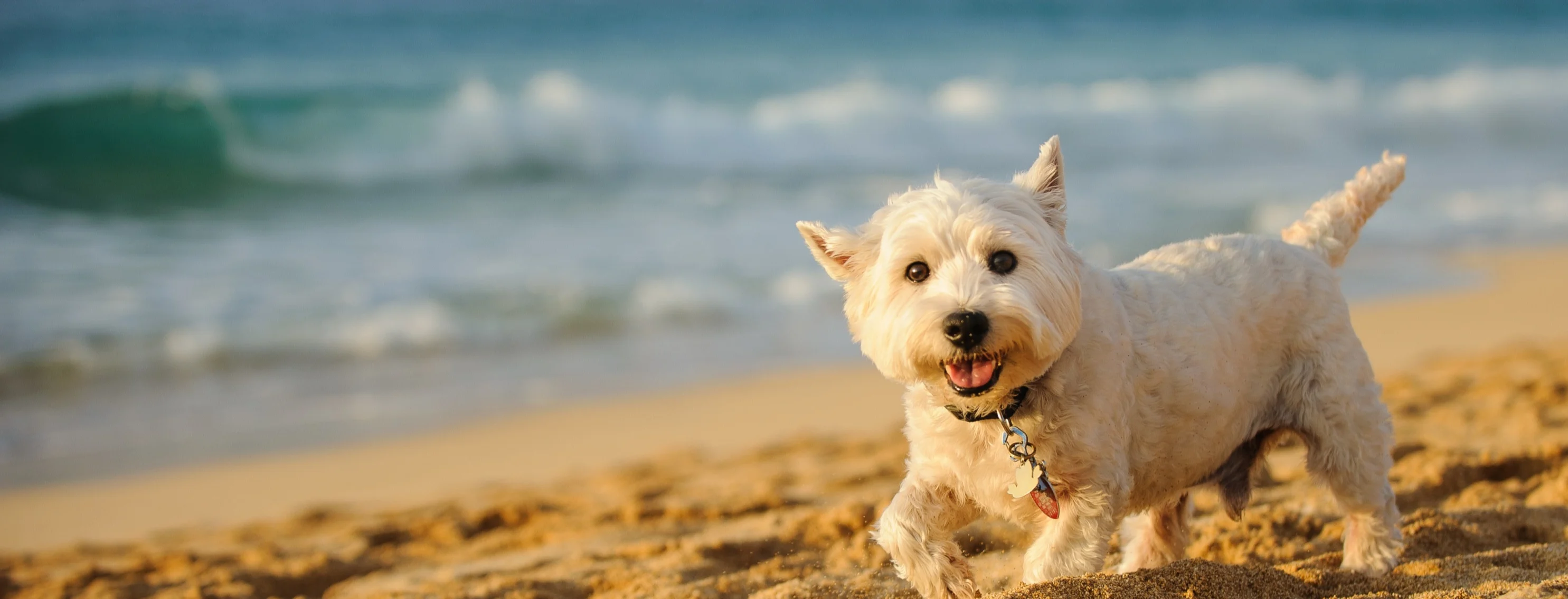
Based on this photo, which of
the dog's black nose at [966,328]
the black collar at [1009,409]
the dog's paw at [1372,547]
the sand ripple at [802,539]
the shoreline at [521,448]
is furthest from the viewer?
the shoreline at [521,448]

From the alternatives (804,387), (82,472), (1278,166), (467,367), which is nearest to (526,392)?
(467,367)

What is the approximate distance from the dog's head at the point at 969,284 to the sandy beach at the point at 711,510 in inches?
23.6

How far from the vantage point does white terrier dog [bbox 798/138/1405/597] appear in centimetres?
304

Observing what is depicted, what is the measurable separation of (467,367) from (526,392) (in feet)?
2.73

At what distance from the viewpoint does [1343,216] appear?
4.18m

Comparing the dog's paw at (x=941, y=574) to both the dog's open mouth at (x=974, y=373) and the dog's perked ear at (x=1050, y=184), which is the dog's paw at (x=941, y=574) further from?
the dog's perked ear at (x=1050, y=184)

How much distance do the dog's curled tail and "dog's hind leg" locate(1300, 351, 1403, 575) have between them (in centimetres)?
42

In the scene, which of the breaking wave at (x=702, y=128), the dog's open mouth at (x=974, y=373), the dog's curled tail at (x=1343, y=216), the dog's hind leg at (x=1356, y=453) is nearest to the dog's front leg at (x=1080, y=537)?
the dog's open mouth at (x=974, y=373)

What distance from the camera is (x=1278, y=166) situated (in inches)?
717

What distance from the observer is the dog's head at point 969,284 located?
293 cm

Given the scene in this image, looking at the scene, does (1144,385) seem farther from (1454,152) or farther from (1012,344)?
(1454,152)

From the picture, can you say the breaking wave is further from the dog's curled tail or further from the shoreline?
the dog's curled tail

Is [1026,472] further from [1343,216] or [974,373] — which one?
[1343,216]

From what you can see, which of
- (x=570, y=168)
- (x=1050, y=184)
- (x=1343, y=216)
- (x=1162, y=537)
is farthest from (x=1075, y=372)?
(x=570, y=168)
